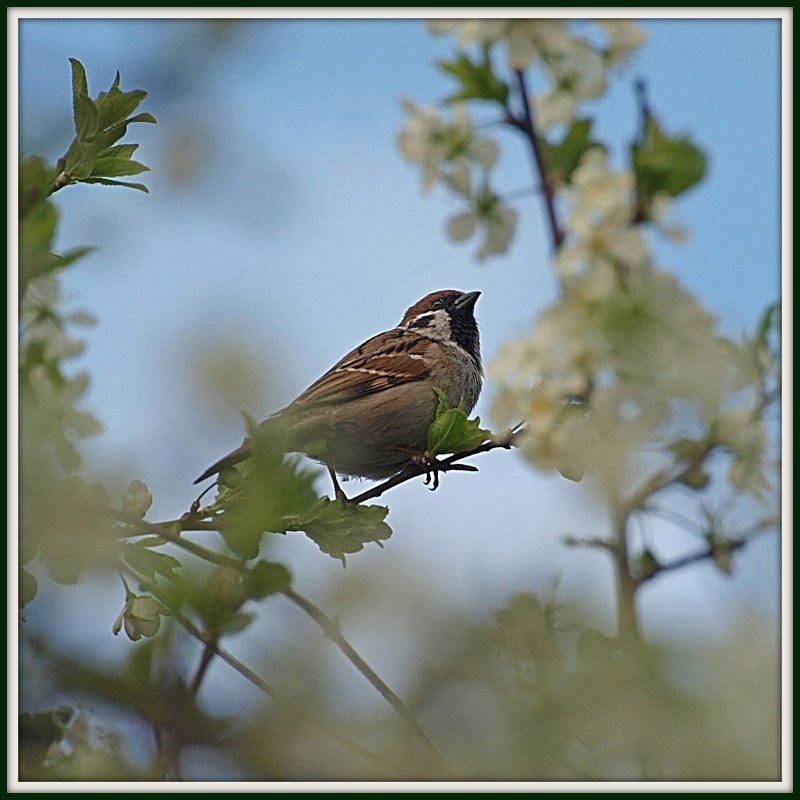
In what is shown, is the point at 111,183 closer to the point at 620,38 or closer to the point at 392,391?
the point at 620,38

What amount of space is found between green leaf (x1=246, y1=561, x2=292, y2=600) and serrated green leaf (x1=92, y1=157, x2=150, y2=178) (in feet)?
2.16

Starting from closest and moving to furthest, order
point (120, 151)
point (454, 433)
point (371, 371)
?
point (120, 151) → point (454, 433) → point (371, 371)

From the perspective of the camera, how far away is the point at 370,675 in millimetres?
1479

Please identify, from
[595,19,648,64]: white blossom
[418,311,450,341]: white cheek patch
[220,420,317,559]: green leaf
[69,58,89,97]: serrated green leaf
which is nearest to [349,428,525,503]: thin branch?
[220,420,317,559]: green leaf

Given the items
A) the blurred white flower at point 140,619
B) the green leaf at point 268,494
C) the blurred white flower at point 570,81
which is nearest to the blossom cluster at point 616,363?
the blurred white flower at point 570,81

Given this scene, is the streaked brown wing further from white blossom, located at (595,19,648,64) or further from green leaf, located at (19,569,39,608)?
green leaf, located at (19,569,39,608)

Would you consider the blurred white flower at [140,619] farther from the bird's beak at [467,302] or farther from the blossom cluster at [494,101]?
the bird's beak at [467,302]

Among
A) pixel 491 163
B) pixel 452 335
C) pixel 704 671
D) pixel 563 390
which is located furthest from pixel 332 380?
pixel 704 671

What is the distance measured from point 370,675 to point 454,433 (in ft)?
1.80

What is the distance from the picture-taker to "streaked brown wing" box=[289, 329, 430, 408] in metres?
3.59

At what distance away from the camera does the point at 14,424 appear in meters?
1.70

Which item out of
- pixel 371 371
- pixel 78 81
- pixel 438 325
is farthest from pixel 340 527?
pixel 438 325

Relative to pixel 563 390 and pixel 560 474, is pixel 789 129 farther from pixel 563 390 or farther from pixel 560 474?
pixel 560 474

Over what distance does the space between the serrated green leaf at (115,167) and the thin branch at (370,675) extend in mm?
712
